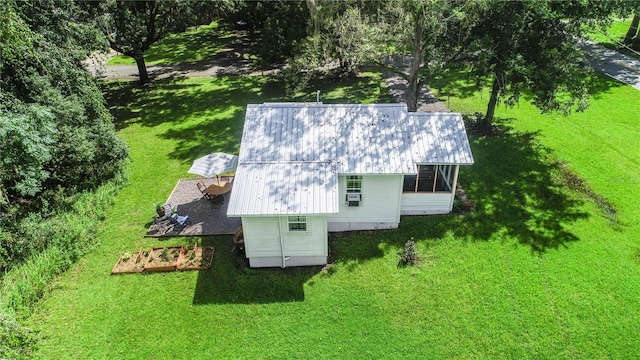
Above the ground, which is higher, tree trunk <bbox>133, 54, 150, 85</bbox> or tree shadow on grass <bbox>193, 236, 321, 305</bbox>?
tree trunk <bbox>133, 54, 150, 85</bbox>

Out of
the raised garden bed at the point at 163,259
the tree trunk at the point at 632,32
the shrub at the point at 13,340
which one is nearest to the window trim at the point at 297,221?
the raised garden bed at the point at 163,259

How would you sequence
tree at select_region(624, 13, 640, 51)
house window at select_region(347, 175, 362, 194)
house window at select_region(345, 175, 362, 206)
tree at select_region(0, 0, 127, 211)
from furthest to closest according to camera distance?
tree at select_region(624, 13, 640, 51), house window at select_region(345, 175, 362, 206), house window at select_region(347, 175, 362, 194), tree at select_region(0, 0, 127, 211)

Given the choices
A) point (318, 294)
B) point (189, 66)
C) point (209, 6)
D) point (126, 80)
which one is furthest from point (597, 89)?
point (126, 80)

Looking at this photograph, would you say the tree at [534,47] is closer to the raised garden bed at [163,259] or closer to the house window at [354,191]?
the house window at [354,191]

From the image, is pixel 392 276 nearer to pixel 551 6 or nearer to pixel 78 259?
pixel 78 259

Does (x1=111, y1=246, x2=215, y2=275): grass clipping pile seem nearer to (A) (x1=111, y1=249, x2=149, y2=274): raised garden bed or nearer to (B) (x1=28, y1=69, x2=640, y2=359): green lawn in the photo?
(A) (x1=111, y1=249, x2=149, y2=274): raised garden bed

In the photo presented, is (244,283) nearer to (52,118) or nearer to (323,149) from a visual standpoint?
(323,149)

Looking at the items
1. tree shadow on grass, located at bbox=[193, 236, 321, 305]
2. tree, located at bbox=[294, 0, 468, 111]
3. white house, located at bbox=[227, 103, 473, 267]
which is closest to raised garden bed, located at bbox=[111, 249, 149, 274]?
tree shadow on grass, located at bbox=[193, 236, 321, 305]
